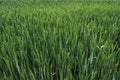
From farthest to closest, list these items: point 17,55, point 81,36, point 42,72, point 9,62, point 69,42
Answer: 1. point 81,36
2. point 69,42
3. point 17,55
4. point 9,62
5. point 42,72

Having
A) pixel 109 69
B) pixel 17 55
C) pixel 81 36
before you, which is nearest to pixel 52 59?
pixel 17 55

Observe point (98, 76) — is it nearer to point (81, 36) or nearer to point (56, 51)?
point (56, 51)

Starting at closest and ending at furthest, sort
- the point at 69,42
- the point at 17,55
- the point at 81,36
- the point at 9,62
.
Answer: the point at 9,62, the point at 17,55, the point at 69,42, the point at 81,36

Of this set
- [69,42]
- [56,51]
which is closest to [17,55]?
[56,51]

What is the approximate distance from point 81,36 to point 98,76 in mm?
677

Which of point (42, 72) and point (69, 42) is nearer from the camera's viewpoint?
point (42, 72)

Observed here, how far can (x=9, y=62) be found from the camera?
1.17m

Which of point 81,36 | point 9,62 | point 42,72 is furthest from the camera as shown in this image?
point 81,36

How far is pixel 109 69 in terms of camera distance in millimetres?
1083

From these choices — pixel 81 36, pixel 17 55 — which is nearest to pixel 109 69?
pixel 17 55

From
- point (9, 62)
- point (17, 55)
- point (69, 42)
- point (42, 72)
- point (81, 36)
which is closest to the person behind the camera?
point (42, 72)

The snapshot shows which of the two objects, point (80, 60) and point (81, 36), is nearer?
point (80, 60)

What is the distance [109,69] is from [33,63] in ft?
1.31

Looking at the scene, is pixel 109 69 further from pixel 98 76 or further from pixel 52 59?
pixel 52 59
